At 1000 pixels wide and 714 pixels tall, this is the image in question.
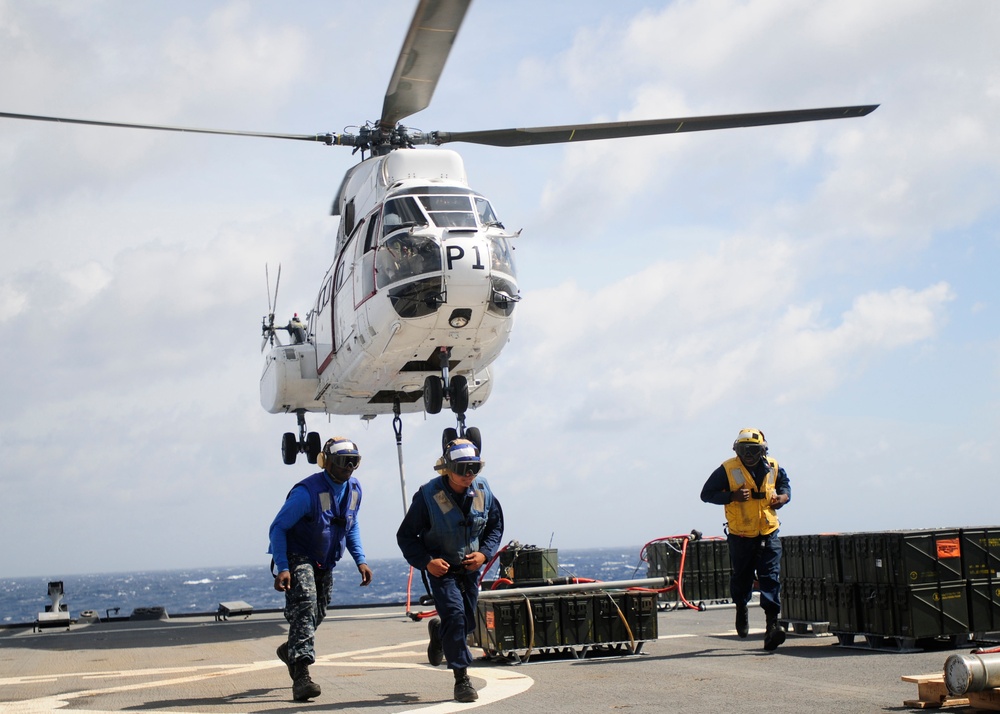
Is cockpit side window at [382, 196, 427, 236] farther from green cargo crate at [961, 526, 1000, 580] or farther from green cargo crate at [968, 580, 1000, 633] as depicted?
Answer: green cargo crate at [968, 580, 1000, 633]

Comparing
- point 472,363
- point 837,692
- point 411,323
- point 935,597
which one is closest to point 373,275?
point 411,323

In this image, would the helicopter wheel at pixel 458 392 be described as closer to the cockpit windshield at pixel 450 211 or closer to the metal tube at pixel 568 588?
the cockpit windshield at pixel 450 211

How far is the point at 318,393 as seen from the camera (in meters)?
20.1

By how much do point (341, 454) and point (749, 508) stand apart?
445 cm

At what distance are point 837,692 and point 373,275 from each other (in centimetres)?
1042

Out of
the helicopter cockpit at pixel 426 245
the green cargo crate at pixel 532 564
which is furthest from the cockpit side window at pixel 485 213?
the green cargo crate at pixel 532 564

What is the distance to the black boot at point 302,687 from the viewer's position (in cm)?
805

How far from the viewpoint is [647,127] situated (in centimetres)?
1733

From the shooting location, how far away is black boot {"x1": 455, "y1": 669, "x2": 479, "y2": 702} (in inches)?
302

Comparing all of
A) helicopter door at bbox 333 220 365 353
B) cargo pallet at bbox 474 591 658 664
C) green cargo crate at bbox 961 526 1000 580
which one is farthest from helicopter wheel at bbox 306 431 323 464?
green cargo crate at bbox 961 526 1000 580

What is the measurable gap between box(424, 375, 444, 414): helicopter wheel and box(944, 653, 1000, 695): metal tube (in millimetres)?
11478

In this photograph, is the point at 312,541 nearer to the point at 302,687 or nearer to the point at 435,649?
the point at 302,687

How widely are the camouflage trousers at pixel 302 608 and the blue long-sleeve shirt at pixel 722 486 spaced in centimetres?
417

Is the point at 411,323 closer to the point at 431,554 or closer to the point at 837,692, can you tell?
the point at 431,554
